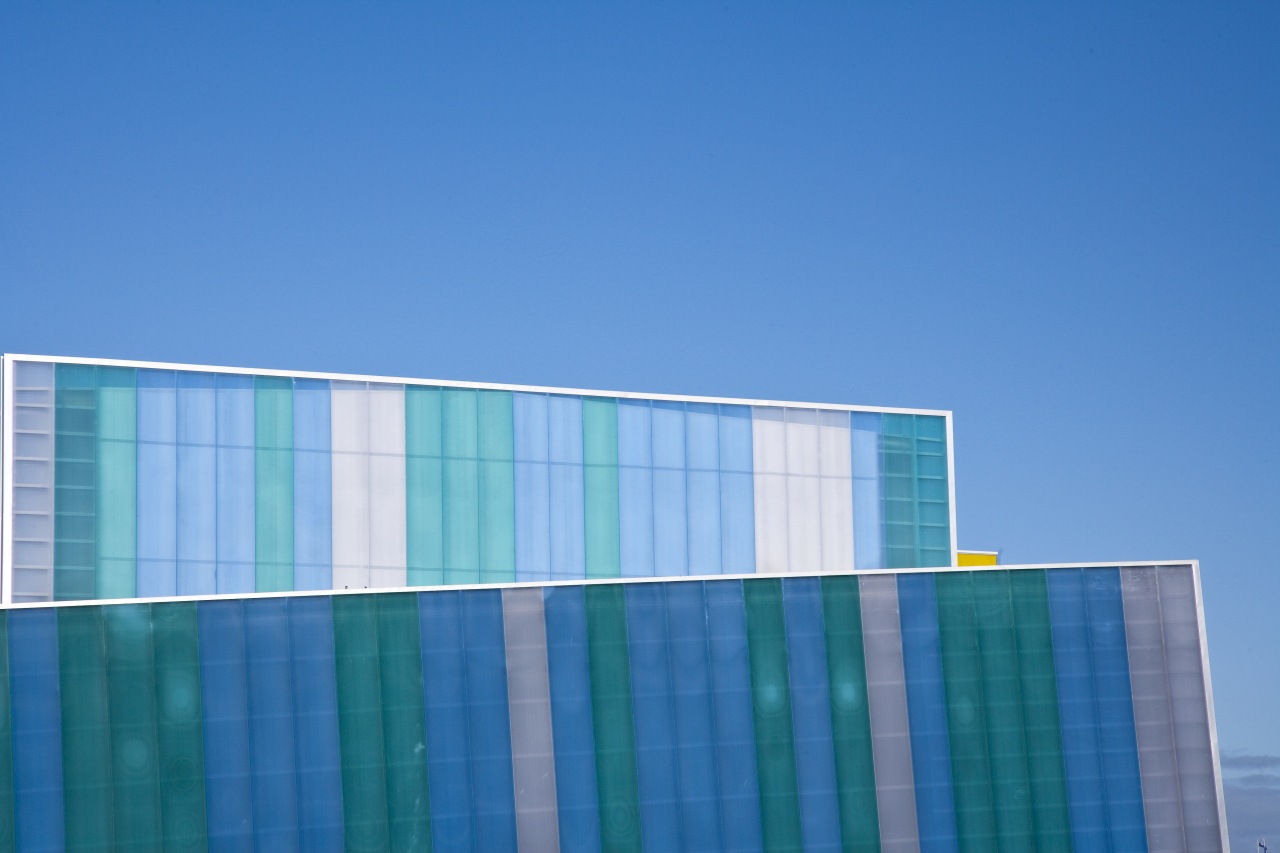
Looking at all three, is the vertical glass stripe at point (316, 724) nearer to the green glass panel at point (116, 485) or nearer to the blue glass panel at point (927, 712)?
the green glass panel at point (116, 485)

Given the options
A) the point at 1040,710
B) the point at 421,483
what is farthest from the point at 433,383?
the point at 1040,710

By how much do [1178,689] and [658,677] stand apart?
1359 centimetres

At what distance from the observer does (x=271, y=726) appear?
42.3 m

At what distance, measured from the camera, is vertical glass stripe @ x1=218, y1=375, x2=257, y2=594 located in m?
53.5

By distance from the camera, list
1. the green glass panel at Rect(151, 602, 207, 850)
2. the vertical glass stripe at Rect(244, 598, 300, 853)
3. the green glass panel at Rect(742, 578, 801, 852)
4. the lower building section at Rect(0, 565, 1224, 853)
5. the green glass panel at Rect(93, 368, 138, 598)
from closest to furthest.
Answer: the green glass panel at Rect(151, 602, 207, 850), the lower building section at Rect(0, 565, 1224, 853), the vertical glass stripe at Rect(244, 598, 300, 853), the green glass panel at Rect(742, 578, 801, 852), the green glass panel at Rect(93, 368, 138, 598)

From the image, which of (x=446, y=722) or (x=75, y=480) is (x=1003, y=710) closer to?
(x=446, y=722)

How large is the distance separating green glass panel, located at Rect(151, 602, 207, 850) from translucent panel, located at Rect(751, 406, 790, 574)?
77.2 ft

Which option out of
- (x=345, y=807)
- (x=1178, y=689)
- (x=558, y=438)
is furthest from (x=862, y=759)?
(x=558, y=438)

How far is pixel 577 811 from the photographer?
4322 centimetres

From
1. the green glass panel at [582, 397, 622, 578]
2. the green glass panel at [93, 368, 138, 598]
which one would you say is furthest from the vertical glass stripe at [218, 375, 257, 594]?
the green glass panel at [582, 397, 622, 578]

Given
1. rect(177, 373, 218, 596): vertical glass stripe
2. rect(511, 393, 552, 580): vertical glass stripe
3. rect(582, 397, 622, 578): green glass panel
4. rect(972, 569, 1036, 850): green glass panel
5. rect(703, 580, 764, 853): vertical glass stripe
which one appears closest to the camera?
rect(703, 580, 764, 853): vertical glass stripe

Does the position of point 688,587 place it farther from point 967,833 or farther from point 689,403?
point 689,403

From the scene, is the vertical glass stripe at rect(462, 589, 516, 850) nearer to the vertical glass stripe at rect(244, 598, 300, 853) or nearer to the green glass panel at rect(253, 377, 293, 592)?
the vertical glass stripe at rect(244, 598, 300, 853)

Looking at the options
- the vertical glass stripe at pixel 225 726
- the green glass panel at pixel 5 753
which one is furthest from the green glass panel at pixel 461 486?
the green glass panel at pixel 5 753
